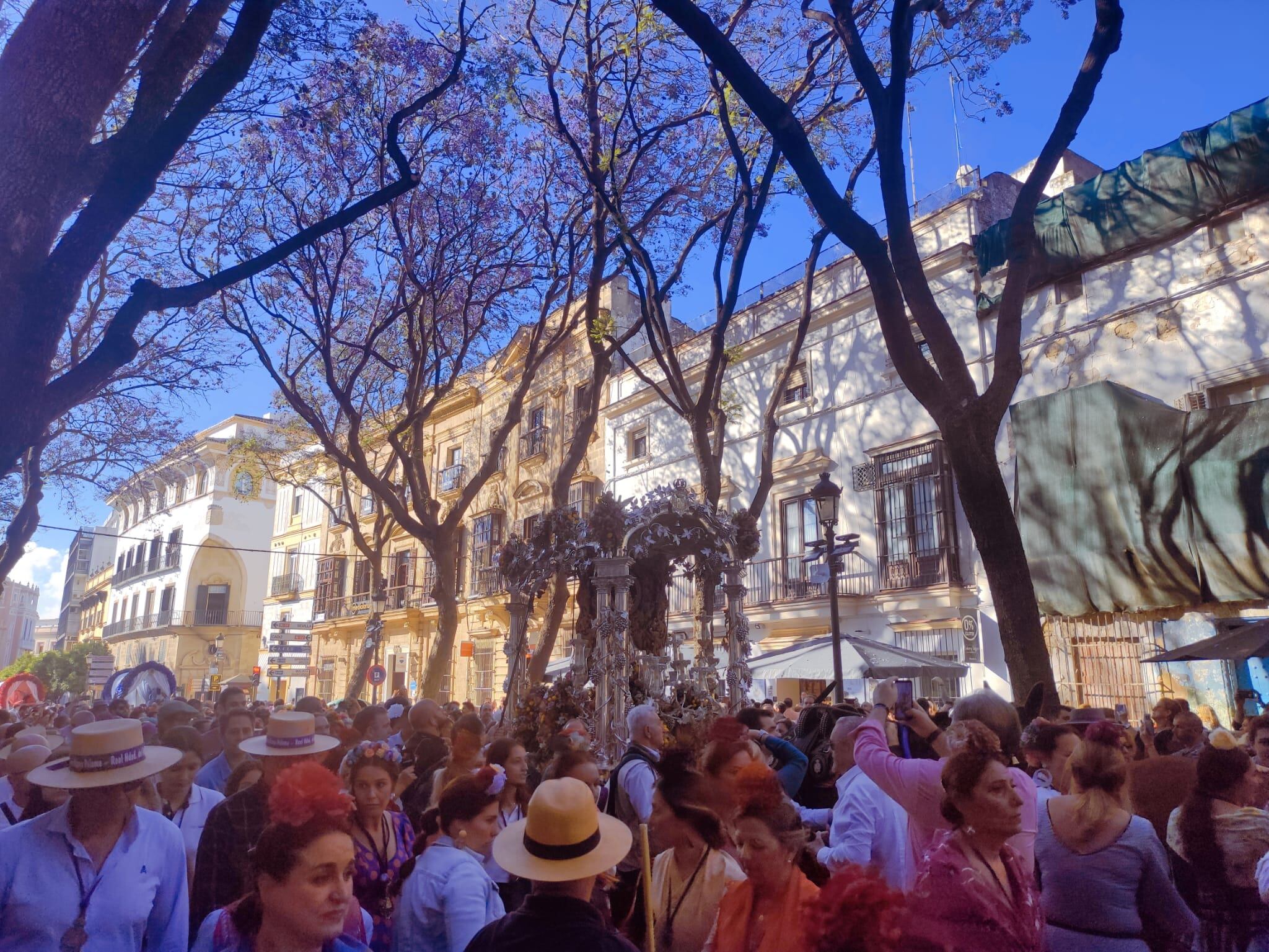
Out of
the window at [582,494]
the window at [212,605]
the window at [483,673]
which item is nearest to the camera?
the window at [582,494]

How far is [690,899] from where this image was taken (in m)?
3.25

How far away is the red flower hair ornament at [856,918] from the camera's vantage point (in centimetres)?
198

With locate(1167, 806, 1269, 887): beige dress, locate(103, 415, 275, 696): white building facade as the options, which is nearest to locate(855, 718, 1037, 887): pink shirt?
locate(1167, 806, 1269, 887): beige dress

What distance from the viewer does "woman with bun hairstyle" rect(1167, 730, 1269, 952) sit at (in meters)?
3.77

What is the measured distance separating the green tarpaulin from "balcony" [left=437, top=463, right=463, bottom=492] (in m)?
17.8

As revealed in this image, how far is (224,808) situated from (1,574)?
1404 cm

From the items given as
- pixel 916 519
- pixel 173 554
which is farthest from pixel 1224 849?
pixel 173 554

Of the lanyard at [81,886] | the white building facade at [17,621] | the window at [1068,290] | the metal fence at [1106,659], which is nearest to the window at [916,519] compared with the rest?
the metal fence at [1106,659]

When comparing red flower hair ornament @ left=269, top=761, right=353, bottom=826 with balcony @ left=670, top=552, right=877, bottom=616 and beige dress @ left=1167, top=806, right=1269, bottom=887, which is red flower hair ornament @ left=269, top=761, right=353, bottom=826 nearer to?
beige dress @ left=1167, top=806, right=1269, bottom=887

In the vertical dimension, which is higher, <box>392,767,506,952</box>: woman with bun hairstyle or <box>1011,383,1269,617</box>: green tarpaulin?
<box>1011,383,1269,617</box>: green tarpaulin

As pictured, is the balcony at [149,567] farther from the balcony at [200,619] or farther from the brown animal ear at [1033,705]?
the brown animal ear at [1033,705]

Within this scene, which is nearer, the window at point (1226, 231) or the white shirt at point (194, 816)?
the white shirt at point (194, 816)

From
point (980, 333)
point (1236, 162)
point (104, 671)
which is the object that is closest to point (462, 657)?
point (104, 671)

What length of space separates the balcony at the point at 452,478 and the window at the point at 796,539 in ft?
38.8
